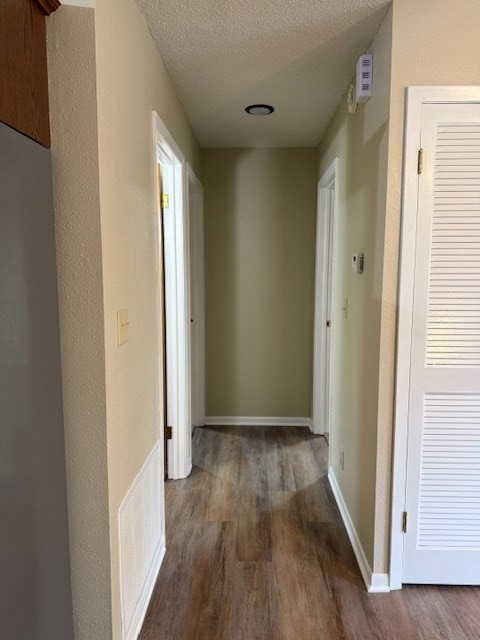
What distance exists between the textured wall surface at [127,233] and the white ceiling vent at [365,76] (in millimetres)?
910

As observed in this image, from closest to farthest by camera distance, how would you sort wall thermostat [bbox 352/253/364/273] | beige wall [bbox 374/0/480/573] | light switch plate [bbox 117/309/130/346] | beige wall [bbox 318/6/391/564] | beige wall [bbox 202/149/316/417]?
light switch plate [bbox 117/309/130/346], beige wall [bbox 374/0/480/573], beige wall [bbox 318/6/391/564], wall thermostat [bbox 352/253/364/273], beige wall [bbox 202/149/316/417]

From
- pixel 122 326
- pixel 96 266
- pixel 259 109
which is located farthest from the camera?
pixel 259 109

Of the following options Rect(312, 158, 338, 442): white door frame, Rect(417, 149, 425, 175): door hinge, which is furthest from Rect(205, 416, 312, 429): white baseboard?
Rect(417, 149, 425, 175): door hinge

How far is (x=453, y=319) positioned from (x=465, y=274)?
188mm

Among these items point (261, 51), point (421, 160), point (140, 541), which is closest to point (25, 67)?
point (261, 51)

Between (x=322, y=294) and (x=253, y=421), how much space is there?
131 cm

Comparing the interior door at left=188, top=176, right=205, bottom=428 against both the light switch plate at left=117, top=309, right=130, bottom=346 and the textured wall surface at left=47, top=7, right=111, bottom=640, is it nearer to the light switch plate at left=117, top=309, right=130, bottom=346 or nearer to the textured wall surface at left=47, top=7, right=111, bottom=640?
the light switch plate at left=117, top=309, right=130, bottom=346

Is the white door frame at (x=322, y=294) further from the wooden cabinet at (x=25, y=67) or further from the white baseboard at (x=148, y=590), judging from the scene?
the wooden cabinet at (x=25, y=67)

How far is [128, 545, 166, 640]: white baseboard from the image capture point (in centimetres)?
157

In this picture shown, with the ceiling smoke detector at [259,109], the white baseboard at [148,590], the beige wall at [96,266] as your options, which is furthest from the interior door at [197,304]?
the beige wall at [96,266]

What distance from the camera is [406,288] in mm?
1658

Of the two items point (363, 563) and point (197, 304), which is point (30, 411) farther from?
point (197, 304)

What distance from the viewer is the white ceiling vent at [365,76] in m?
1.81

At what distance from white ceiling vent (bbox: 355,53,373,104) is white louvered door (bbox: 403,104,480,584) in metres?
0.37
